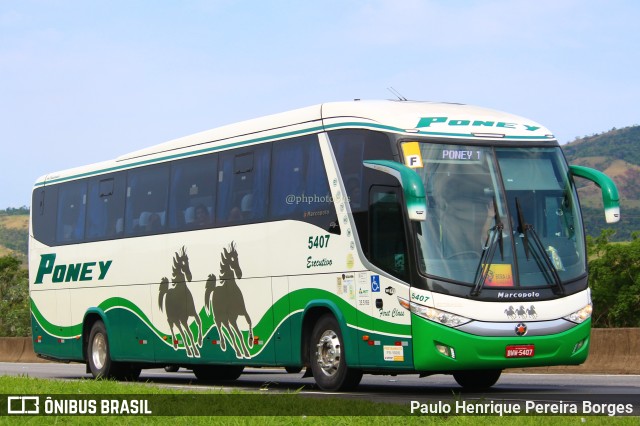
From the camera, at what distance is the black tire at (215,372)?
73.5 ft

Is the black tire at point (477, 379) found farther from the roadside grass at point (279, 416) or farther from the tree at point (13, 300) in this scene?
the tree at point (13, 300)

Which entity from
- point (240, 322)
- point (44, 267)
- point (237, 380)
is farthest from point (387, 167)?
point (44, 267)

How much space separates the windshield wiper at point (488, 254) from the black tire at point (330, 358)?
2.27 meters

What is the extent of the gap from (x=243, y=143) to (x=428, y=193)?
176 inches

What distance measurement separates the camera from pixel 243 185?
19.0 metres

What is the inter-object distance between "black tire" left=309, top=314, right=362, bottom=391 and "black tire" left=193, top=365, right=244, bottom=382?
17.4ft

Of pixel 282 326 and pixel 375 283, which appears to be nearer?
pixel 375 283

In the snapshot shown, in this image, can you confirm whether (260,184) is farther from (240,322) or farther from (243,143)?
(240,322)

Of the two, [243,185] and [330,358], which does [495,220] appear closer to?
[330,358]

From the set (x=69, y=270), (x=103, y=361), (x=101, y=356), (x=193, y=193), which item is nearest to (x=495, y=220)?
(x=193, y=193)

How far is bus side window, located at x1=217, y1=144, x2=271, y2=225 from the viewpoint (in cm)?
1856

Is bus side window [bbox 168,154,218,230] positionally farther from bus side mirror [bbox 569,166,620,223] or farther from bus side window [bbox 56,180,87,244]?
bus side mirror [bbox 569,166,620,223]

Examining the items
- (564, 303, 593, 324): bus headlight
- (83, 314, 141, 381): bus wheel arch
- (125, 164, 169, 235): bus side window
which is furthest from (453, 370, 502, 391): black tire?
(83, 314, 141, 381): bus wheel arch

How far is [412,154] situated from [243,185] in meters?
3.94
